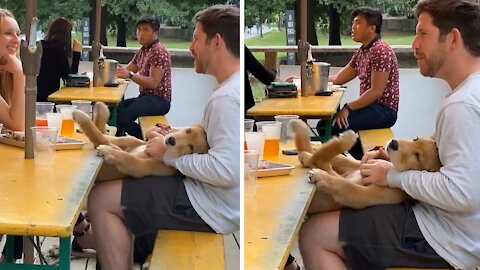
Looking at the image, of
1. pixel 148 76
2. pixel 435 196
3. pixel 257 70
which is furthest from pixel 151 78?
pixel 435 196

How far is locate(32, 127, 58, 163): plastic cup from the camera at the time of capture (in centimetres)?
231

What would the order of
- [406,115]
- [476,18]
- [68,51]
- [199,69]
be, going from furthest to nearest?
[68,51] < [199,69] < [406,115] < [476,18]

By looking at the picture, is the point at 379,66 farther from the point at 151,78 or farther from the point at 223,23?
the point at 151,78

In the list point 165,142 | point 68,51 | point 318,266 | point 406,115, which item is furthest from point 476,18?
point 68,51

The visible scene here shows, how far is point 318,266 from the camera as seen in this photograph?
1.89m

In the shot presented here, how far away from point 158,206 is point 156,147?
0.18 m

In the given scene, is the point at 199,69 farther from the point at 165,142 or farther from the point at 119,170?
the point at 119,170

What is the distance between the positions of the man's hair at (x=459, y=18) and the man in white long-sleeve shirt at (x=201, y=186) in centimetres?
51

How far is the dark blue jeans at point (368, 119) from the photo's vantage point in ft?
6.09

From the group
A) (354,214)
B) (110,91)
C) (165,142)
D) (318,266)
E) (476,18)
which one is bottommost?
(318,266)

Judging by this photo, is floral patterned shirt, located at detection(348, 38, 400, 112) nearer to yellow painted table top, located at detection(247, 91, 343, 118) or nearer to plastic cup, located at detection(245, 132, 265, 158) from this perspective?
yellow painted table top, located at detection(247, 91, 343, 118)

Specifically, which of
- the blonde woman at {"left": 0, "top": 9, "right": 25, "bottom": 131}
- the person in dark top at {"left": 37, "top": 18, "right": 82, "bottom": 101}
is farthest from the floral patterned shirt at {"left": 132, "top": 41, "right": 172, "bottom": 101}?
the blonde woman at {"left": 0, "top": 9, "right": 25, "bottom": 131}

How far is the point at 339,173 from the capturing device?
1890mm

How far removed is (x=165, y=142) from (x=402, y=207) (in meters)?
0.71
